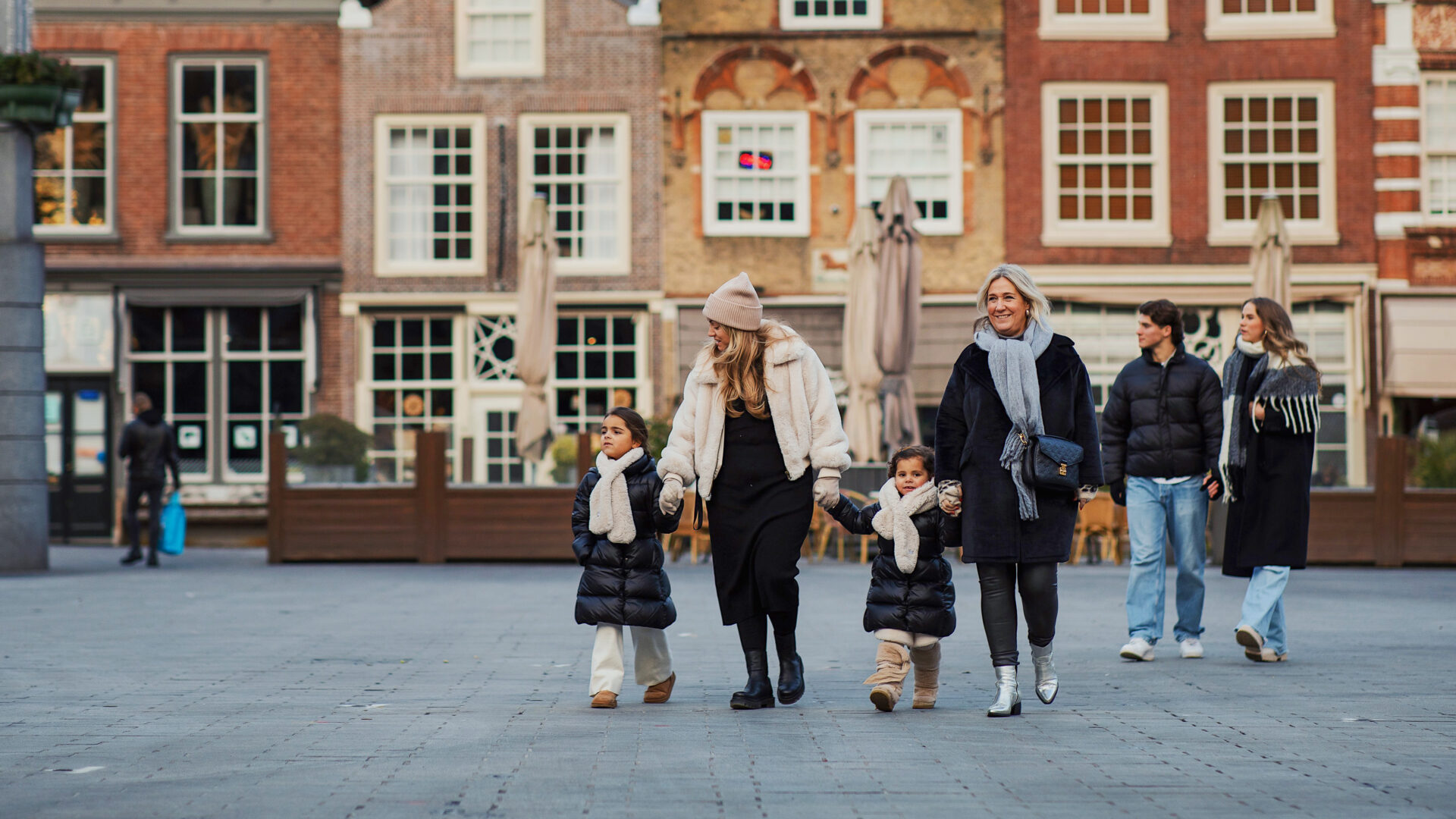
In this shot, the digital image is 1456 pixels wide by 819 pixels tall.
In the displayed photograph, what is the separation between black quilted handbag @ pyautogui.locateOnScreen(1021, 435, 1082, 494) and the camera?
20.2 feet

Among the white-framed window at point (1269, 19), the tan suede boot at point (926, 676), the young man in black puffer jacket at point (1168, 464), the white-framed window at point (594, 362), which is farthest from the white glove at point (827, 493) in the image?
the white-framed window at point (1269, 19)

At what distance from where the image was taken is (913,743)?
5539 millimetres

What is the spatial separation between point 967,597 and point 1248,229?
13.1m

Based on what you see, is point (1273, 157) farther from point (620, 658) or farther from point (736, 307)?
point (620, 658)

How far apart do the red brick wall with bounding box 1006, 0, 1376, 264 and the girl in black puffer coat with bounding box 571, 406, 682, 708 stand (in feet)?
56.1

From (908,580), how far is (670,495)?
1018 mm

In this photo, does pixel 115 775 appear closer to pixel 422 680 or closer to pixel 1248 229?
pixel 422 680

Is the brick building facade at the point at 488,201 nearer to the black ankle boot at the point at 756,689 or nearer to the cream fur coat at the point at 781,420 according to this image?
the cream fur coat at the point at 781,420

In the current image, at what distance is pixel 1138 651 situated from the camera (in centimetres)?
812

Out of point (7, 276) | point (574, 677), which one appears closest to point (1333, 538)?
point (574, 677)

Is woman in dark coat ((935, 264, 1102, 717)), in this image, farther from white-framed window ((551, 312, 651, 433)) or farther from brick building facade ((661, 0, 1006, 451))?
white-framed window ((551, 312, 651, 433))

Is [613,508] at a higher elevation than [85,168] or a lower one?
lower

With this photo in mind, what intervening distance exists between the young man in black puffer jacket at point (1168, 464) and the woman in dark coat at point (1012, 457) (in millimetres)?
1987

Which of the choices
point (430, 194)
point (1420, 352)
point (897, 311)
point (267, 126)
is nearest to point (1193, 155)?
point (1420, 352)
